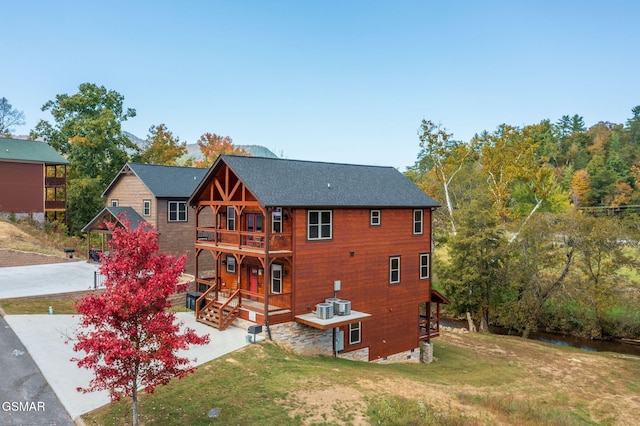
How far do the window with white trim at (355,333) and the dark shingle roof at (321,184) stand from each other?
18.5 ft

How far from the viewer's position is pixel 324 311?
57.4 ft

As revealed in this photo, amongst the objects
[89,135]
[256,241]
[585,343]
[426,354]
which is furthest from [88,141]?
[585,343]

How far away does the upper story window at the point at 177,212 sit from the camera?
30.1 metres

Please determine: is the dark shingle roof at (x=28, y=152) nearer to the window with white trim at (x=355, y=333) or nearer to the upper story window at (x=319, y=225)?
the upper story window at (x=319, y=225)

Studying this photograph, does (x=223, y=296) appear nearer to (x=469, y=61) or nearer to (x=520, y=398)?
(x=520, y=398)

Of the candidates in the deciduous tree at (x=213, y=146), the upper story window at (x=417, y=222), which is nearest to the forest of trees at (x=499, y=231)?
the deciduous tree at (x=213, y=146)

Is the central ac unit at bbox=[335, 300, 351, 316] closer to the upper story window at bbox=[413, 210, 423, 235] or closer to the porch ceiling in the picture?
the porch ceiling

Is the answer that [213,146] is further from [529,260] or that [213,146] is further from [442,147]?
[529,260]

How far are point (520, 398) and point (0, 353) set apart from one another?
1828 centimetres

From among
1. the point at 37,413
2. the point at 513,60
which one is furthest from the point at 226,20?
the point at 37,413

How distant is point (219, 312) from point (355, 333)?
6.40 m

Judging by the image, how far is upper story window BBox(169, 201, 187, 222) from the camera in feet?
98.7

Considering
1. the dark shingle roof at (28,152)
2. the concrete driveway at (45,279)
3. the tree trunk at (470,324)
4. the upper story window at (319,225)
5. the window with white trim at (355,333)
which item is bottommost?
the tree trunk at (470,324)

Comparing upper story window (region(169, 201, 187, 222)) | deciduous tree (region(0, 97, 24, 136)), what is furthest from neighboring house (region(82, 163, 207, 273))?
deciduous tree (region(0, 97, 24, 136))
